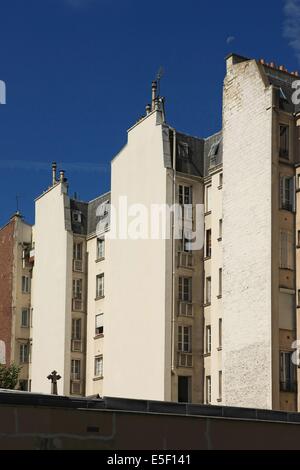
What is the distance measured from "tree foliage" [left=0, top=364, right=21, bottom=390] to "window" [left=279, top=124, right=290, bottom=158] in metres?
25.7

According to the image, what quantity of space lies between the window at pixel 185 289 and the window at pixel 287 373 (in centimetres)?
891

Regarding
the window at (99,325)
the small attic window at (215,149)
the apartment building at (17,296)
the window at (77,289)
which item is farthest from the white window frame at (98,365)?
the small attic window at (215,149)

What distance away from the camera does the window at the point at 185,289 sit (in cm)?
5444

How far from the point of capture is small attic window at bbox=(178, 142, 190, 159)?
5684cm

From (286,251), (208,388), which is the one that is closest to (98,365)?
(208,388)

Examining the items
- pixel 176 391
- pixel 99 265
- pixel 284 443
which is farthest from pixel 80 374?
pixel 284 443

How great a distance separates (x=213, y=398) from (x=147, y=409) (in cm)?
3204

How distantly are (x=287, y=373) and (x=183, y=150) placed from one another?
16.3 meters

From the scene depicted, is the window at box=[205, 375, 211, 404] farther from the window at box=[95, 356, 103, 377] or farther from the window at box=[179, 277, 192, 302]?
the window at box=[95, 356, 103, 377]

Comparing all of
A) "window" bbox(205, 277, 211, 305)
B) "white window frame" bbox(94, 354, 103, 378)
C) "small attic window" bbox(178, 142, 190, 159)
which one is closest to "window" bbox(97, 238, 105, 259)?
"white window frame" bbox(94, 354, 103, 378)

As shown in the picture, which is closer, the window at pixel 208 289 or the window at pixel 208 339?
the window at pixel 208 339

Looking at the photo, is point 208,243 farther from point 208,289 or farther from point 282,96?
point 282,96

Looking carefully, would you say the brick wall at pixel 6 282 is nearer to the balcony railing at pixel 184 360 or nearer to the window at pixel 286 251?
the balcony railing at pixel 184 360
